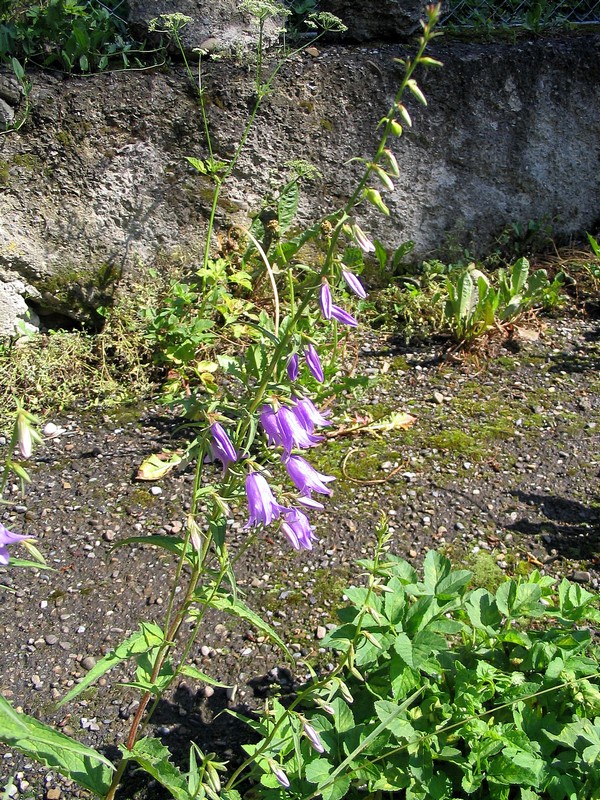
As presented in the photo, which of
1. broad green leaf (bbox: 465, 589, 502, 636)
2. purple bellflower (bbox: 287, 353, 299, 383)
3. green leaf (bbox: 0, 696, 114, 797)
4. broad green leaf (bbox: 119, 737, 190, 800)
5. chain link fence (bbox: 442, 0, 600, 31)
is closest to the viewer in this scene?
green leaf (bbox: 0, 696, 114, 797)

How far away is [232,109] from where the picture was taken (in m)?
4.09

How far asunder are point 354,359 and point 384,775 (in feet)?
7.83

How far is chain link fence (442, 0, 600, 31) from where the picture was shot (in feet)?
15.3

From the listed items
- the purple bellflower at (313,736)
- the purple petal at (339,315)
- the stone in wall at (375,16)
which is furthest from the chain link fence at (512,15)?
the purple bellflower at (313,736)

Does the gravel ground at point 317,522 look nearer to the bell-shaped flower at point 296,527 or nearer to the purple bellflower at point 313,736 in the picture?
the purple bellflower at point 313,736

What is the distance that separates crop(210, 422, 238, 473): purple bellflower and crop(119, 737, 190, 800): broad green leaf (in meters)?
0.64

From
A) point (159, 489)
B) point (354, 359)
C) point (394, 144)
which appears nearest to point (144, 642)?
point (159, 489)

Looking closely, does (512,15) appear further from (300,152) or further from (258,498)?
(258,498)

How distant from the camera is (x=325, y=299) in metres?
1.58

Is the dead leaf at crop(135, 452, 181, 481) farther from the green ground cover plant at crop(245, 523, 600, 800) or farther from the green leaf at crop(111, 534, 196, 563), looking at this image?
the green leaf at crop(111, 534, 196, 563)

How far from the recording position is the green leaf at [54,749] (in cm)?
135

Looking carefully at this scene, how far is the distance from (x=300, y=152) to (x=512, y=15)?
5.70 ft

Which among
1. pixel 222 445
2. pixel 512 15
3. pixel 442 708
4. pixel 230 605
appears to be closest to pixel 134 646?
pixel 230 605

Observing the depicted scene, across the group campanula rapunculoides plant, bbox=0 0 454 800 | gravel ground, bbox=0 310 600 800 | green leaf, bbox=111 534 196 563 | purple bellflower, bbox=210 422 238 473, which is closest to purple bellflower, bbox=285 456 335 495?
campanula rapunculoides plant, bbox=0 0 454 800
